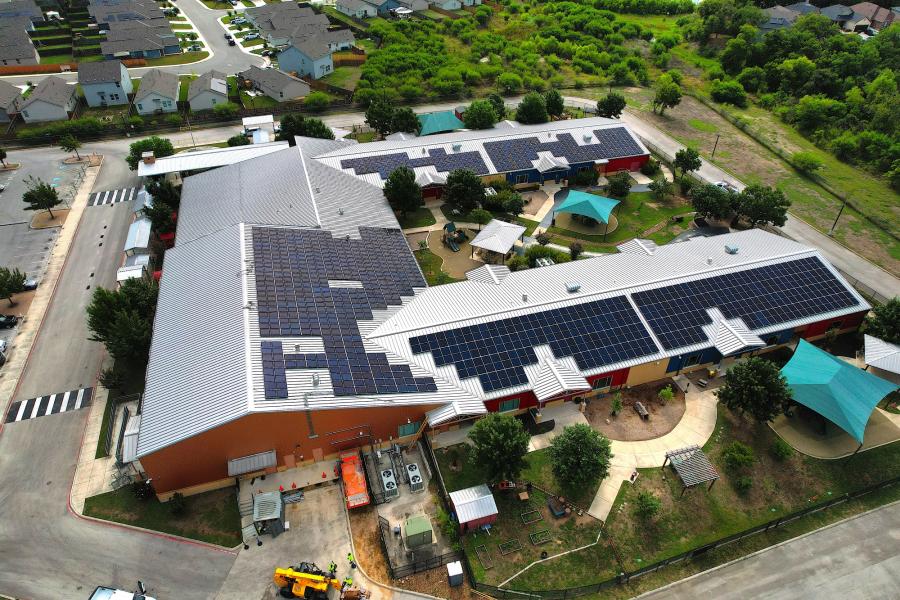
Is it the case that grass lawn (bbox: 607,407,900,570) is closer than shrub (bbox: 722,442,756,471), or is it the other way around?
grass lawn (bbox: 607,407,900,570)

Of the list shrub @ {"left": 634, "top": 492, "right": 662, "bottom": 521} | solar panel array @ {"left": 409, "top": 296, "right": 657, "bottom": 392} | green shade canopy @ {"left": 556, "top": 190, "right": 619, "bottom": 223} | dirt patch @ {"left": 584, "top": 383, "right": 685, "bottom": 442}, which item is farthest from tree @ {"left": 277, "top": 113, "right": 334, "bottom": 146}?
shrub @ {"left": 634, "top": 492, "right": 662, "bottom": 521}

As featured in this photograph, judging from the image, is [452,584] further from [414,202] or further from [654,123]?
[654,123]

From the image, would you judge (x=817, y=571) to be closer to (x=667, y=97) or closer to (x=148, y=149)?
(x=667, y=97)

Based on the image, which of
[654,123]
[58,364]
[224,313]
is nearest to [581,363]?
[224,313]

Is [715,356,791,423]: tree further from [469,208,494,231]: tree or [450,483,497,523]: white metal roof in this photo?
[469,208,494,231]: tree

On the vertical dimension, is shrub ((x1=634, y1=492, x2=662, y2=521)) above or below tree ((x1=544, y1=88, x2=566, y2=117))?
below

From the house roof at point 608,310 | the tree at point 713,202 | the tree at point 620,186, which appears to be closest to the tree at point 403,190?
the house roof at point 608,310
